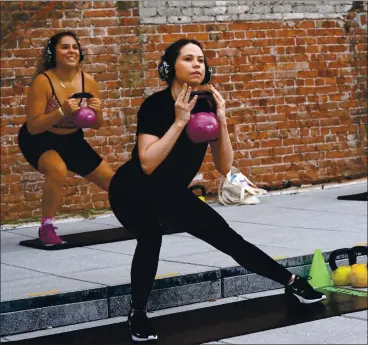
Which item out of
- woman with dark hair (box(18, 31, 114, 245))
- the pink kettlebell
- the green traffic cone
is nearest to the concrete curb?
the green traffic cone

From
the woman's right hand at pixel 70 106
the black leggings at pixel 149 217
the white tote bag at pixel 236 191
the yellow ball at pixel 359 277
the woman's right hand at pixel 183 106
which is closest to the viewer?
the woman's right hand at pixel 183 106

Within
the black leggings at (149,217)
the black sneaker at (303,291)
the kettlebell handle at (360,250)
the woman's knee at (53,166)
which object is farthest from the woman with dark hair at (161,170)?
the woman's knee at (53,166)

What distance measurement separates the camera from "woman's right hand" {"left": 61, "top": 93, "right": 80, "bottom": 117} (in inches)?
338

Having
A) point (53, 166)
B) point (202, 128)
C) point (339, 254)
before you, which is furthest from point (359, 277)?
point (53, 166)

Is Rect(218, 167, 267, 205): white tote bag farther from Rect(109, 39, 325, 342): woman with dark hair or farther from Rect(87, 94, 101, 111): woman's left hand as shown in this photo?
Rect(109, 39, 325, 342): woman with dark hair

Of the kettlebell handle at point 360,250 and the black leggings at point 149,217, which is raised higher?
the black leggings at point 149,217

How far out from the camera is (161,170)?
5832mm

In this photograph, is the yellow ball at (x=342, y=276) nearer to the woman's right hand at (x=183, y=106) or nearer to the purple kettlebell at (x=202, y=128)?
the purple kettlebell at (x=202, y=128)

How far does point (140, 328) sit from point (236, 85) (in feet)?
21.8

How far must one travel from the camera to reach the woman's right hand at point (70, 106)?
28.1 ft

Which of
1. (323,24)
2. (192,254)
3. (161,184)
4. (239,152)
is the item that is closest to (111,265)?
(192,254)

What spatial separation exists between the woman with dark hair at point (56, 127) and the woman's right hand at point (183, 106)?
326 centimetres

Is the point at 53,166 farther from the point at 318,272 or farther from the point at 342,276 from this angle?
the point at 342,276

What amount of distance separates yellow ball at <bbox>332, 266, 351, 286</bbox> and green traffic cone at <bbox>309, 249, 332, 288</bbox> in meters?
0.06
